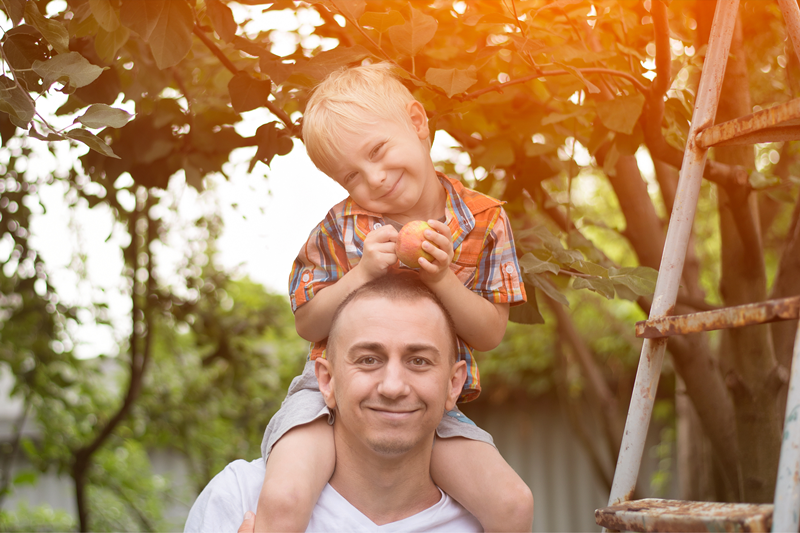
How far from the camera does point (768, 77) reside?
12.6ft

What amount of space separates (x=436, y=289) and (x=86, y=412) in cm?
447

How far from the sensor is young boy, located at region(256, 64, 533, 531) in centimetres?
174

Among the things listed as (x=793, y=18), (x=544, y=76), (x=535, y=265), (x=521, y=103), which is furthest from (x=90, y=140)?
(x=521, y=103)

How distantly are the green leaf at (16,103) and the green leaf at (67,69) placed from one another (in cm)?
6

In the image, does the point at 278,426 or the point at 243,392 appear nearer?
the point at 278,426

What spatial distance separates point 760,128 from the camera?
1.56m

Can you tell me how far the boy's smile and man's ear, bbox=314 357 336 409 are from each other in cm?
42

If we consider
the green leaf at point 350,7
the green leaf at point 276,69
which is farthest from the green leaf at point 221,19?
the green leaf at point 350,7

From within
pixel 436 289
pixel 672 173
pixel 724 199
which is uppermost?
pixel 672 173

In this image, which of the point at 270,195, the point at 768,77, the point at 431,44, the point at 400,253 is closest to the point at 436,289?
the point at 400,253

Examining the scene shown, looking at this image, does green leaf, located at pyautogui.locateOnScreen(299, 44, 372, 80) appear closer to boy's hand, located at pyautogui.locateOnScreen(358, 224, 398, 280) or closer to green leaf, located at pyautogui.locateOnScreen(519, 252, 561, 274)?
boy's hand, located at pyautogui.locateOnScreen(358, 224, 398, 280)

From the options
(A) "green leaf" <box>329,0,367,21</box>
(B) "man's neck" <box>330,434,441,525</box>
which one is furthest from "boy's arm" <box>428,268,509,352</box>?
(A) "green leaf" <box>329,0,367,21</box>

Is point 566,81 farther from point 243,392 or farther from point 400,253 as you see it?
point 243,392

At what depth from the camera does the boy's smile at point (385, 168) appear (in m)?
1.79
